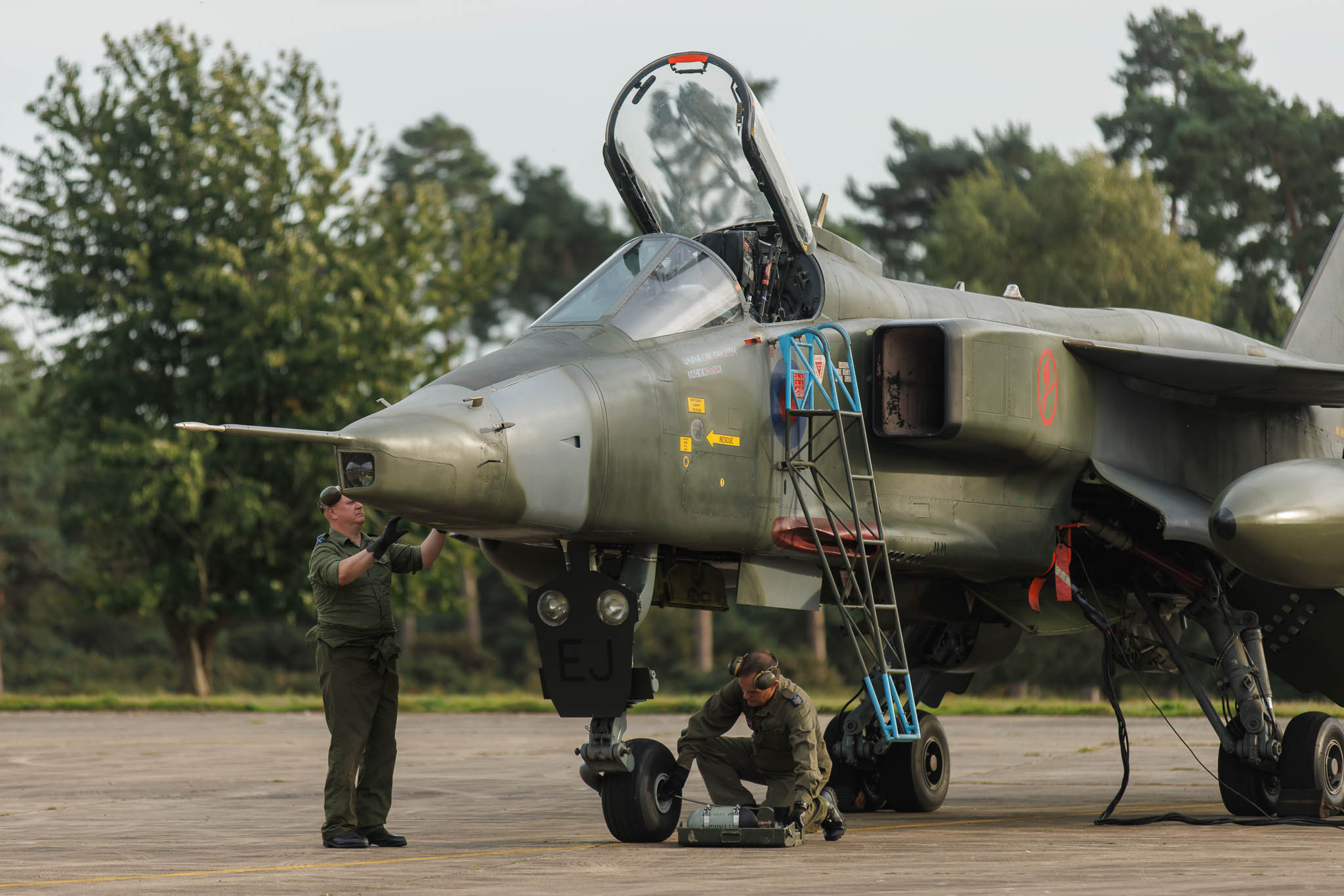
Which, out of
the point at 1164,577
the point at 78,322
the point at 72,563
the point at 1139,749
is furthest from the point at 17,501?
the point at 1164,577

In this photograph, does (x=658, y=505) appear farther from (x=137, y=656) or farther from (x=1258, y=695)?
(x=137, y=656)

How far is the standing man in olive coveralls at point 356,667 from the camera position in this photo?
326 inches

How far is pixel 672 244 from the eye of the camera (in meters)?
8.76

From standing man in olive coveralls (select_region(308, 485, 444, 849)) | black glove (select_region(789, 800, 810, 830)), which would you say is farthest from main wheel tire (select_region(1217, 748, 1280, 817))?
standing man in olive coveralls (select_region(308, 485, 444, 849))

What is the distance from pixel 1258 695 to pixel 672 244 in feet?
16.7

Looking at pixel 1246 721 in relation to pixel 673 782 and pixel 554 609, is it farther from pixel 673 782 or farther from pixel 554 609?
pixel 554 609

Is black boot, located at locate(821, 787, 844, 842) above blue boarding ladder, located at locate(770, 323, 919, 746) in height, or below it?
below

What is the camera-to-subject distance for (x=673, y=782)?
819 cm

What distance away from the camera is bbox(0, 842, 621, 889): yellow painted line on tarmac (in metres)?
6.70

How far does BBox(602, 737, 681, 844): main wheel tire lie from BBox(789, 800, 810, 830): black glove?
0.67 metres

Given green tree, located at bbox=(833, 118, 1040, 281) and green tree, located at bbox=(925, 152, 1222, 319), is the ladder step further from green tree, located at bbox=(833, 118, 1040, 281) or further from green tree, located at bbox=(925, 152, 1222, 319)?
green tree, located at bbox=(833, 118, 1040, 281)

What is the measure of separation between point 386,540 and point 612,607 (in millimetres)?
1233

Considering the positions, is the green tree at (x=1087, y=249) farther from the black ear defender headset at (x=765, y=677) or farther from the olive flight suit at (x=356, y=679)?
the olive flight suit at (x=356, y=679)

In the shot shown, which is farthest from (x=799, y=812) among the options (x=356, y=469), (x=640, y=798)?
(x=356, y=469)
